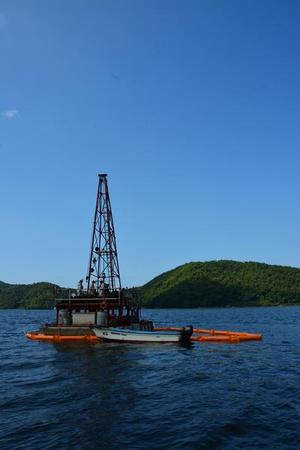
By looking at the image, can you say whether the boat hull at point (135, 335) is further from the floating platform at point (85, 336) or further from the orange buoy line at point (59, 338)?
the floating platform at point (85, 336)

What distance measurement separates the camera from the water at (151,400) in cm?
1912

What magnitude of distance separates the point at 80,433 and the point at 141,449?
3801mm

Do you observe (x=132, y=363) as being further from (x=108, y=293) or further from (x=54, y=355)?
(x=108, y=293)

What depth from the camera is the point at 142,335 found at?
53781mm

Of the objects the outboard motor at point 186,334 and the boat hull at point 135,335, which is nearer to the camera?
the outboard motor at point 186,334

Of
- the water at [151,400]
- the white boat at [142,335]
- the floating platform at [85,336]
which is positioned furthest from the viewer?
the floating platform at [85,336]

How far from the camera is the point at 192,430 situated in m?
20.3

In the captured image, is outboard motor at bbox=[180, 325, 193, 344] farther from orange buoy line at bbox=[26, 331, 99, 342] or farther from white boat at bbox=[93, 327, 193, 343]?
orange buoy line at bbox=[26, 331, 99, 342]

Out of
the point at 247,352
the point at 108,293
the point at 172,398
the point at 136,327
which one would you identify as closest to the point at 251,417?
the point at 172,398

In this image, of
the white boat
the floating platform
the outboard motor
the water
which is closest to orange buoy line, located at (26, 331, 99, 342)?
the floating platform

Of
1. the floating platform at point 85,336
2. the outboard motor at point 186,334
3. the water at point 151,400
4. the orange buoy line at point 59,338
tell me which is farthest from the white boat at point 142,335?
the water at point 151,400

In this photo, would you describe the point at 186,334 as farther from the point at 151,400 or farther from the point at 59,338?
the point at 151,400

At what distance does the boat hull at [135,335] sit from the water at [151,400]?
6095mm

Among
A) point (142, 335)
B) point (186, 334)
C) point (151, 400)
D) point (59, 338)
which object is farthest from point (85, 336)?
point (151, 400)
